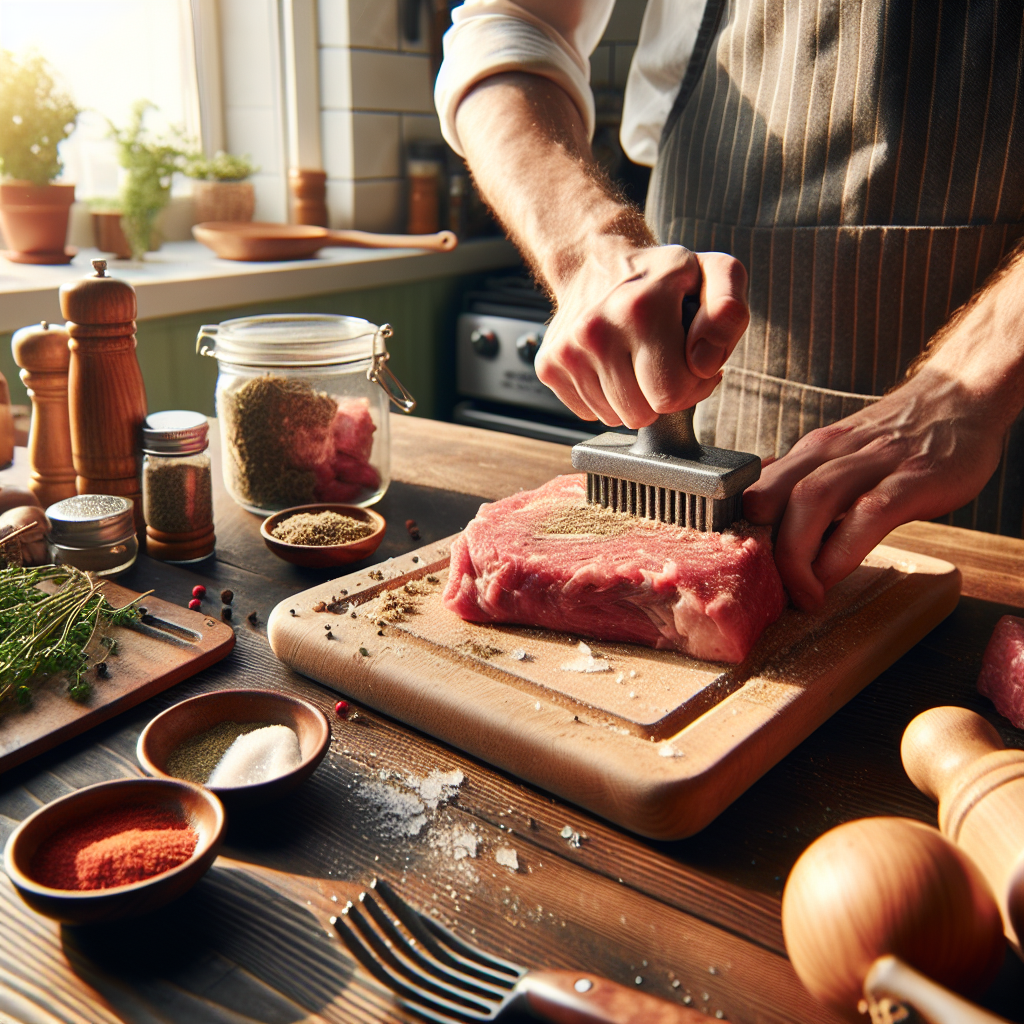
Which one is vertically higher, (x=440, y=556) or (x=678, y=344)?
(x=678, y=344)

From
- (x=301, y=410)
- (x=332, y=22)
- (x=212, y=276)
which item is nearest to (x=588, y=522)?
(x=301, y=410)

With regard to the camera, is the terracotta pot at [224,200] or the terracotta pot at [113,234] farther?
the terracotta pot at [224,200]

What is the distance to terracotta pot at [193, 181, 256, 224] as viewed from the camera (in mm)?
2939

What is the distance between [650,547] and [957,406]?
0.46 metres

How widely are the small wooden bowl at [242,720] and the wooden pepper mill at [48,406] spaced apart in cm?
64

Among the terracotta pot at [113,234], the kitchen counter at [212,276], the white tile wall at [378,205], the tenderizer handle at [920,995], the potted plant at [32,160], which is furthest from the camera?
the white tile wall at [378,205]

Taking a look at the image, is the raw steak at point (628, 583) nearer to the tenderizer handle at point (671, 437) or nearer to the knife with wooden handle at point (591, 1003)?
the tenderizer handle at point (671, 437)

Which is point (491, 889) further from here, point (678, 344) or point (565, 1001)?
point (678, 344)

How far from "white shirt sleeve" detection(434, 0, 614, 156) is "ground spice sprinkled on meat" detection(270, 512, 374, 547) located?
0.85 meters

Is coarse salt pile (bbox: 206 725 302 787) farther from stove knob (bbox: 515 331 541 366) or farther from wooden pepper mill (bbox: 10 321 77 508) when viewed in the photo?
stove knob (bbox: 515 331 541 366)

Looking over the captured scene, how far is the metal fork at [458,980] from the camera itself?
1.71 ft

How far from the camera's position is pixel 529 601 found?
40.9 inches

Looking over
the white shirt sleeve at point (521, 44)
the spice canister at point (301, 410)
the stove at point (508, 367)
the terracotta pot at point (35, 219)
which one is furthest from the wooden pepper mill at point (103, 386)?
the stove at point (508, 367)

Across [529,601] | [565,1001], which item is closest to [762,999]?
[565,1001]
